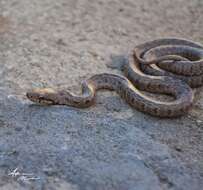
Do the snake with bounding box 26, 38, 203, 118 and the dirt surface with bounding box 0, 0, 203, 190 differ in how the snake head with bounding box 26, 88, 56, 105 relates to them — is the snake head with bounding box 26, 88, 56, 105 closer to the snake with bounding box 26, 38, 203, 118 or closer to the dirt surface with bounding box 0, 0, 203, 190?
the snake with bounding box 26, 38, 203, 118

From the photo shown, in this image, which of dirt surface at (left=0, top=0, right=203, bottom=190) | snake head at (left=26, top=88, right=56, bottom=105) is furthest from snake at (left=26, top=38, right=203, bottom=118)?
dirt surface at (left=0, top=0, right=203, bottom=190)

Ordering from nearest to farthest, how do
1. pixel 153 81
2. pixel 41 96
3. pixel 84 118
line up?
pixel 84 118 → pixel 41 96 → pixel 153 81

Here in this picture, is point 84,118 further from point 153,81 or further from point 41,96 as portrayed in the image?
point 153,81

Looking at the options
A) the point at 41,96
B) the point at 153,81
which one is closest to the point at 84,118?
the point at 41,96

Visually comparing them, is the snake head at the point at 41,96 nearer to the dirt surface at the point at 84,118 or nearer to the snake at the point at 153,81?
the snake at the point at 153,81

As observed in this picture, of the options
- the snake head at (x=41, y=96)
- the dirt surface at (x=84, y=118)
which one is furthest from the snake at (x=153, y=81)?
the dirt surface at (x=84, y=118)

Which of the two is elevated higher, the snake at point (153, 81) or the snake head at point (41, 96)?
the snake at point (153, 81)
